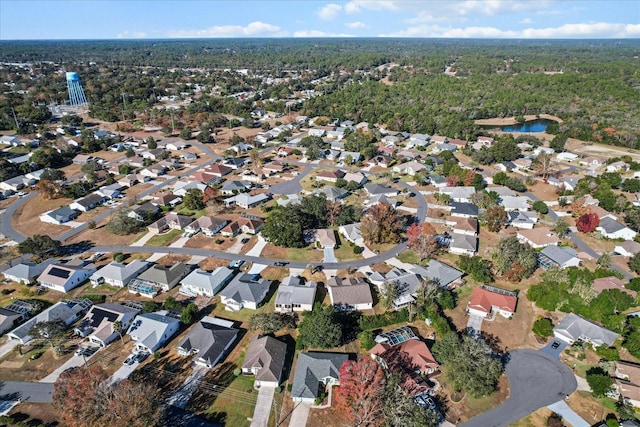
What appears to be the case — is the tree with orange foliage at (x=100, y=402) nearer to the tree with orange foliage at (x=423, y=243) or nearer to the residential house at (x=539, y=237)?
the tree with orange foliage at (x=423, y=243)

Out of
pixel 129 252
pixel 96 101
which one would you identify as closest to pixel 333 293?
pixel 129 252

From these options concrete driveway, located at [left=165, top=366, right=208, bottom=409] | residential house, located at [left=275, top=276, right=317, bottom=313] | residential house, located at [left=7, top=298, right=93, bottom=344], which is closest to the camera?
concrete driveway, located at [left=165, top=366, right=208, bottom=409]

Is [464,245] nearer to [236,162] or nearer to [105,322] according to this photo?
[105,322]

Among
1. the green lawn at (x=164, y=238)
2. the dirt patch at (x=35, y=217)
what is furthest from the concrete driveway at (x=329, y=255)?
the dirt patch at (x=35, y=217)

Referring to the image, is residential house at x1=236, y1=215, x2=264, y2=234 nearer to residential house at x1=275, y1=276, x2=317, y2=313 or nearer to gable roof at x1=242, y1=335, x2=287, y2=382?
residential house at x1=275, y1=276, x2=317, y2=313

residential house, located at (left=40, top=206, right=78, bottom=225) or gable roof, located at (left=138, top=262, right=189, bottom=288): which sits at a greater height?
residential house, located at (left=40, top=206, right=78, bottom=225)

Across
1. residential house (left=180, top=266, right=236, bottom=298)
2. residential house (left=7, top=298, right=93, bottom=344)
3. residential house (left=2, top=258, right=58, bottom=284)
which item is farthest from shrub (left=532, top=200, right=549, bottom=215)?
residential house (left=2, top=258, right=58, bottom=284)

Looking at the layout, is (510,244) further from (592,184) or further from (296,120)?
(296,120)
